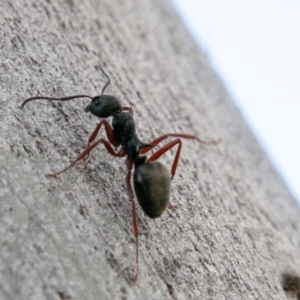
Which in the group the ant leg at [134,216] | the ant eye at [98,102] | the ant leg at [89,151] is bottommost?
the ant leg at [134,216]

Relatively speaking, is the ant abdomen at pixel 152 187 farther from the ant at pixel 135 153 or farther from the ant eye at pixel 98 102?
the ant eye at pixel 98 102

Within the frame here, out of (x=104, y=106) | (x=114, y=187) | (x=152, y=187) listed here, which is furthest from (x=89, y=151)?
(x=104, y=106)

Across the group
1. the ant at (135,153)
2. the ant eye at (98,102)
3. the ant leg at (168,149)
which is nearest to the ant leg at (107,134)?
the ant at (135,153)

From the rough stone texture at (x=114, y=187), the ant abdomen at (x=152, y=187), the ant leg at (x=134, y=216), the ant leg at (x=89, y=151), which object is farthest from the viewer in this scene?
the ant abdomen at (x=152, y=187)

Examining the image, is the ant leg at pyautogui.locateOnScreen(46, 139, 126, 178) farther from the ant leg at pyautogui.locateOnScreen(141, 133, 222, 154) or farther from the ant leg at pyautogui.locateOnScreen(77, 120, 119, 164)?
the ant leg at pyautogui.locateOnScreen(141, 133, 222, 154)

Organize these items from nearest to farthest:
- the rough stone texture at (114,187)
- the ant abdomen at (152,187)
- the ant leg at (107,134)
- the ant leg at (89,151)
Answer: the rough stone texture at (114,187), the ant leg at (89,151), the ant abdomen at (152,187), the ant leg at (107,134)

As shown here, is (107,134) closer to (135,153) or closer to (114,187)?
(135,153)

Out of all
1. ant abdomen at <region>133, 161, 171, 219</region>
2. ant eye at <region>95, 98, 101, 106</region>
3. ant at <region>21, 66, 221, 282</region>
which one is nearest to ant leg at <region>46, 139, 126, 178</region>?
ant at <region>21, 66, 221, 282</region>
